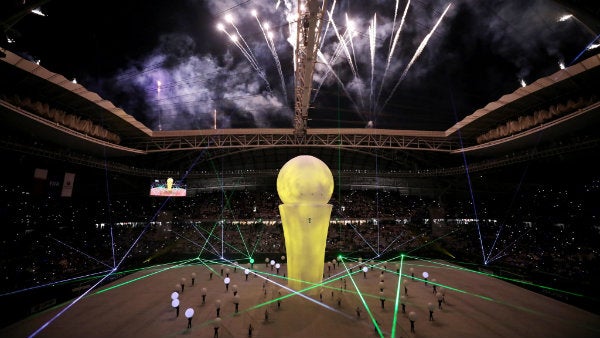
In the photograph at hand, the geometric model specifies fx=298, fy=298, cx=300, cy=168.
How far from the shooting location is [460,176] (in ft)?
107

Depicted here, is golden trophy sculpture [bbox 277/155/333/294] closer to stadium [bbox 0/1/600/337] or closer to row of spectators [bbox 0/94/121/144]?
stadium [bbox 0/1/600/337]

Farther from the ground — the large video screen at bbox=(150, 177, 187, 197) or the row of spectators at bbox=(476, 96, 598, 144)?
the row of spectators at bbox=(476, 96, 598, 144)

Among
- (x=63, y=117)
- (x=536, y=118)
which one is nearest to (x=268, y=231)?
(x=63, y=117)

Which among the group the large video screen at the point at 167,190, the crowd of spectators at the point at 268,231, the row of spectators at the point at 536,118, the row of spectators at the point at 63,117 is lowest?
the crowd of spectators at the point at 268,231

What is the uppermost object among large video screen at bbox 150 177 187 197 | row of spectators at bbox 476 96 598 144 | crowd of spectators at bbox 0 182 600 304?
row of spectators at bbox 476 96 598 144

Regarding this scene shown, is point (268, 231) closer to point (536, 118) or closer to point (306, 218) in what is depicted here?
point (306, 218)

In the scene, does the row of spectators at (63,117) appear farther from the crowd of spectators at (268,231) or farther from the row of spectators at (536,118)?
the row of spectators at (536,118)

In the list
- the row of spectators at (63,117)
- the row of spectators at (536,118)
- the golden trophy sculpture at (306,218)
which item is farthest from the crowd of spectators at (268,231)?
the golden trophy sculpture at (306,218)

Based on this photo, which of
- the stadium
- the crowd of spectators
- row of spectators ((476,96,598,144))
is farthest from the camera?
the crowd of spectators

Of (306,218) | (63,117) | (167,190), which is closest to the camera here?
(306,218)

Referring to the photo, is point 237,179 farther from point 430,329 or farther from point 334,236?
point 430,329

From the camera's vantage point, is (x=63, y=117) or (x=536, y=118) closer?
(x=63, y=117)

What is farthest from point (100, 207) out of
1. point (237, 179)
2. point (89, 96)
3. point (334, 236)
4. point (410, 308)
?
point (410, 308)

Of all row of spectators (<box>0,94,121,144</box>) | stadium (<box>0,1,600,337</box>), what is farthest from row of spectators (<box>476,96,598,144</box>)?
row of spectators (<box>0,94,121,144</box>)
